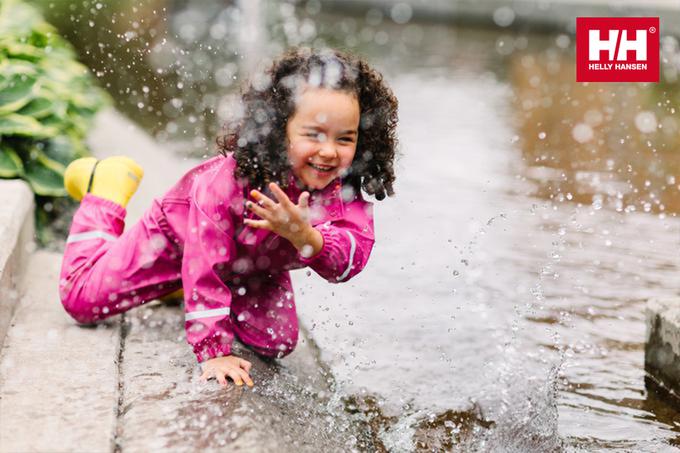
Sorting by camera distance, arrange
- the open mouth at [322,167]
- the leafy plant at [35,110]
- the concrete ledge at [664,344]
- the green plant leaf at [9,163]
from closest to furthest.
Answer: the open mouth at [322,167] < the concrete ledge at [664,344] < the green plant leaf at [9,163] < the leafy plant at [35,110]

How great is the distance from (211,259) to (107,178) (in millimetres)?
1041

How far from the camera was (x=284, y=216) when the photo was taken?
2.50 m

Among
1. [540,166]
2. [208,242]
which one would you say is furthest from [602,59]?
[208,242]

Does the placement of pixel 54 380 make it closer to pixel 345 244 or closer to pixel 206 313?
pixel 206 313

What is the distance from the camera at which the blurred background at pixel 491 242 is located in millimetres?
3238

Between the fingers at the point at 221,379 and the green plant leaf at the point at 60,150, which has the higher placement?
the green plant leaf at the point at 60,150

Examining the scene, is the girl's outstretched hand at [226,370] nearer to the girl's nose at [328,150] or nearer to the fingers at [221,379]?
the fingers at [221,379]

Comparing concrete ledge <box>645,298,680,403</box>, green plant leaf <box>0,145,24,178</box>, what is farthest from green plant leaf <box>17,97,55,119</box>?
concrete ledge <box>645,298,680,403</box>

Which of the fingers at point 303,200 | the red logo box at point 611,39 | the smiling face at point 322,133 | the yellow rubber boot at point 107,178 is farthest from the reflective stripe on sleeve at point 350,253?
the red logo box at point 611,39

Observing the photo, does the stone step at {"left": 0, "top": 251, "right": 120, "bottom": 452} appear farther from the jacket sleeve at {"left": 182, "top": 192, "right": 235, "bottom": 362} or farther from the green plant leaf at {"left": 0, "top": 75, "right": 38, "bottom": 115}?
the green plant leaf at {"left": 0, "top": 75, "right": 38, "bottom": 115}

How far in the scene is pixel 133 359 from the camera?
2.95 metres

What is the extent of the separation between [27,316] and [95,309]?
264mm

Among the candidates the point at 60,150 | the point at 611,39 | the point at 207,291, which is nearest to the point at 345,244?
the point at 207,291

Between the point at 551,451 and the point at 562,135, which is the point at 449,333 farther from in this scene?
the point at 562,135
